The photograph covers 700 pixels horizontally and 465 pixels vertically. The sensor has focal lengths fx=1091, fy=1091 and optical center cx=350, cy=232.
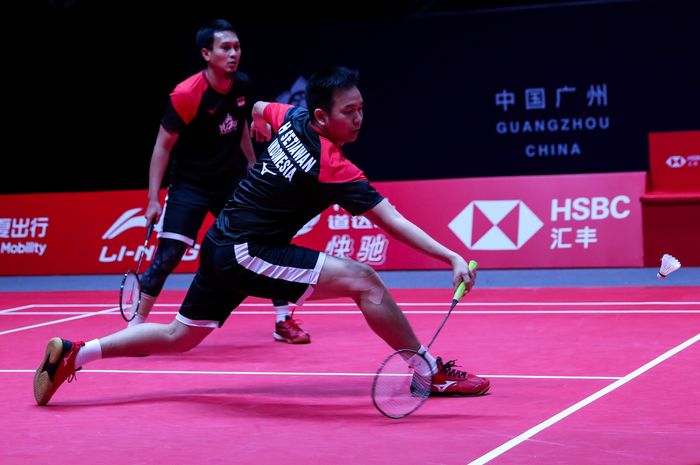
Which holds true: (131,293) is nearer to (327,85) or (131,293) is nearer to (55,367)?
(55,367)

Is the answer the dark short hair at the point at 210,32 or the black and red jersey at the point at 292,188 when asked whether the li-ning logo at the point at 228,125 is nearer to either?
the dark short hair at the point at 210,32

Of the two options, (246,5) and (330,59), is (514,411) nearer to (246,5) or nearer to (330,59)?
(330,59)

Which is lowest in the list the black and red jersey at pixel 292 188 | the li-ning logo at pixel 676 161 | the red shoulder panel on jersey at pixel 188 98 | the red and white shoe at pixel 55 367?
the red and white shoe at pixel 55 367

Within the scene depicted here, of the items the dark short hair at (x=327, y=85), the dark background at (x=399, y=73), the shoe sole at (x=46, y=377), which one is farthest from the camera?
the dark background at (x=399, y=73)

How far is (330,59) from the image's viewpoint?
12445mm

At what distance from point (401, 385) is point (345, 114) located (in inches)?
40.9

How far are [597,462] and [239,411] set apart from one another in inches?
60.2

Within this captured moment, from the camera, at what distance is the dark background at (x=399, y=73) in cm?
1167

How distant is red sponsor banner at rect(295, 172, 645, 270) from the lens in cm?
882

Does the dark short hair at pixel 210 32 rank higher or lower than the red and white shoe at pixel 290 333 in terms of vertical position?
higher

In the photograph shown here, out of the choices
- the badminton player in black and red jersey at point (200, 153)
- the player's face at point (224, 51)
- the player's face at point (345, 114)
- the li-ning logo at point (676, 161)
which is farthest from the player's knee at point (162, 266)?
the li-ning logo at point (676, 161)

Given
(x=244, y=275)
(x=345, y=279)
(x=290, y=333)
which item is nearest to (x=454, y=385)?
(x=345, y=279)

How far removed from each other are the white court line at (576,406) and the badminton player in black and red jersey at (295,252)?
0.44 m

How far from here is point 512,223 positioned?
29.7ft
